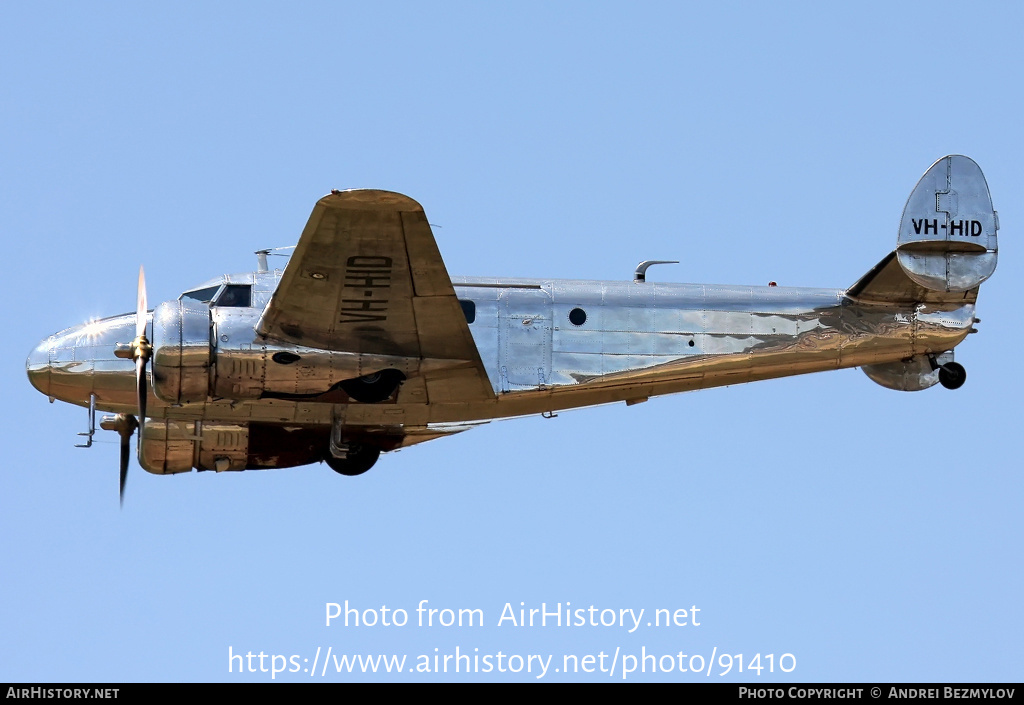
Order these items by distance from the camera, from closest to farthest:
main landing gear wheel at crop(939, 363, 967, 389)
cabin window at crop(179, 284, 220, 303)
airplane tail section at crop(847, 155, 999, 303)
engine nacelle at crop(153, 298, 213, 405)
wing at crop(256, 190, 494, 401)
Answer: wing at crop(256, 190, 494, 401)
engine nacelle at crop(153, 298, 213, 405)
cabin window at crop(179, 284, 220, 303)
airplane tail section at crop(847, 155, 999, 303)
main landing gear wheel at crop(939, 363, 967, 389)

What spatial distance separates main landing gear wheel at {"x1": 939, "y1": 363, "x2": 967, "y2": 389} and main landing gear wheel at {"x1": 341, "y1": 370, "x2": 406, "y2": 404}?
20.4ft

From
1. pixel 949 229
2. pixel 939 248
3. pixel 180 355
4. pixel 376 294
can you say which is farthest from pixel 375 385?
pixel 949 229

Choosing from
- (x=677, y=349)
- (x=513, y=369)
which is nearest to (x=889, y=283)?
(x=677, y=349)

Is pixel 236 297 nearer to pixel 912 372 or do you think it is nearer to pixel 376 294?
pixel 376 294

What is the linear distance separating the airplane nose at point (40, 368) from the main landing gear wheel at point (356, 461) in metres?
3.41

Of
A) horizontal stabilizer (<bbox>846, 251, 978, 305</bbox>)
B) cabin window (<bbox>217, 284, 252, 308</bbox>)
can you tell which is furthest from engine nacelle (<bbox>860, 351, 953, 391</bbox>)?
cabin window (<bbox>217, 284, 252, 308</bbox>)

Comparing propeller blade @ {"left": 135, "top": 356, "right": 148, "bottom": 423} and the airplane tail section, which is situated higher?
the airplane tail section

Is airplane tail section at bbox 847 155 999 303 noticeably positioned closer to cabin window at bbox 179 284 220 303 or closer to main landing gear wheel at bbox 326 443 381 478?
main landing gear wheel at bbox 326 443 381 478

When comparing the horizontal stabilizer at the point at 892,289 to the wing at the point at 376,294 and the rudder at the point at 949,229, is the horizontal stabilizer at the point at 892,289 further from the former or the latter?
the wing at the point at 376,294

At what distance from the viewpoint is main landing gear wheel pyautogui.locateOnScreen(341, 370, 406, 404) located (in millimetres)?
18266

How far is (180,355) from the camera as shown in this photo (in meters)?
17.6

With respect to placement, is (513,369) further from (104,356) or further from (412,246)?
(104,356)
